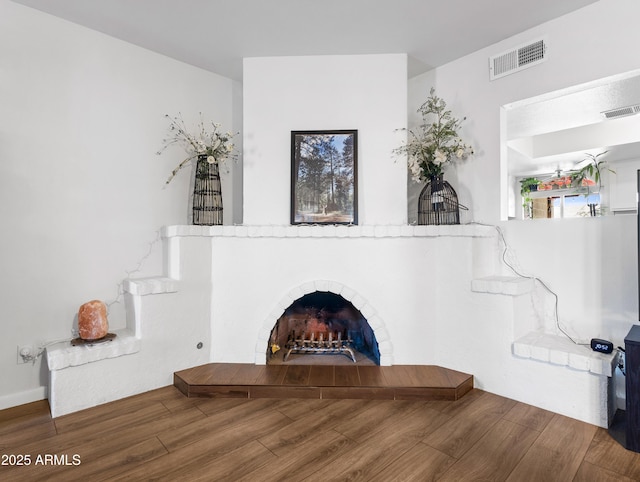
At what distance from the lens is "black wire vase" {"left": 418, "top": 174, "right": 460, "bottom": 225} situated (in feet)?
8.42

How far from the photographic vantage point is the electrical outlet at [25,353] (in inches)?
83.7

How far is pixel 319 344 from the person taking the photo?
280 centimetres

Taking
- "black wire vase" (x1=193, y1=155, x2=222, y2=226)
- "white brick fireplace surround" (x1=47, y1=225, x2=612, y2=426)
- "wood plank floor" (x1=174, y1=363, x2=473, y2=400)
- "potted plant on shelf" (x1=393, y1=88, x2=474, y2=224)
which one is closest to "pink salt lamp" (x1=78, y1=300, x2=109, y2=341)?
"white brick fireplace surround" (x1=47, y1=225, x2=612, y2=426)

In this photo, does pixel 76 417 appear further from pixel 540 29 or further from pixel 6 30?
pixel 540 29

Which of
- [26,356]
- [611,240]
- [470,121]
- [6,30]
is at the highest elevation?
[6,30]

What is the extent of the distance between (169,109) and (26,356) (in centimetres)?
204

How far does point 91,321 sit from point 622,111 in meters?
4.58

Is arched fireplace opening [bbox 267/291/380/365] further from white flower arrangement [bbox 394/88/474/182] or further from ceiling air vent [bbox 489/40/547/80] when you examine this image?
ceiling air vent [bbox 489/40/547/80]

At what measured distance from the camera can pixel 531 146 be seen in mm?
4496

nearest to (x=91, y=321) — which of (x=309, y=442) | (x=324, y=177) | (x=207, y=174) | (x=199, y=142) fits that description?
(x=207, y=174)

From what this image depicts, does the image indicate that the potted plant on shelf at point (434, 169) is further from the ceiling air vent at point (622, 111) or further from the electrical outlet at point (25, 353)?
the electrical outlet at point (25, 353)

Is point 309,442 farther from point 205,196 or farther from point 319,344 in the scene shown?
point 205,196

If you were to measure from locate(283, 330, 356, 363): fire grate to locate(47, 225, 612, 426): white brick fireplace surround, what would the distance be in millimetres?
319

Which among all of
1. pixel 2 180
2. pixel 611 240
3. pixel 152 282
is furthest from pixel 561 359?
pixel 2 180
